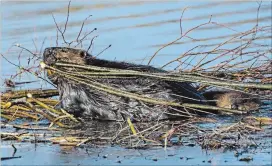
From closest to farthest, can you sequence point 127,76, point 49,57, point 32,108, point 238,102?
point 32,108
point 127,76
point 238,102
point 49,57

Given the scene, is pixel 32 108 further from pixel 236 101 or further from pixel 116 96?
pixel 236 101

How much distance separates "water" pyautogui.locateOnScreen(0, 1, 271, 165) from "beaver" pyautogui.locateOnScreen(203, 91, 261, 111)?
1246 millimetres

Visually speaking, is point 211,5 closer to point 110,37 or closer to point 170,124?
point 110,37

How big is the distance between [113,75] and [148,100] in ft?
1.54

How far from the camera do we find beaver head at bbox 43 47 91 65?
24.7 ft

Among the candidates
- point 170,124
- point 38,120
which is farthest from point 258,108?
point 38,120

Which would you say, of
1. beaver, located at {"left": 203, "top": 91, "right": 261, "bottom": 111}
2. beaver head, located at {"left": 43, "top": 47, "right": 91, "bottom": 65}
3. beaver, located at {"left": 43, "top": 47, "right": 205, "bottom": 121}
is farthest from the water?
beaver, located at {"left": 203, "top": 91, "right": 261, "bottom": 111}

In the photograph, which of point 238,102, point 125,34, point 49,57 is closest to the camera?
point 238,102

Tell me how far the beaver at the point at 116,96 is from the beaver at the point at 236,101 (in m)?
0.18

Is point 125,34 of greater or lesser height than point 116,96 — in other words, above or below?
above

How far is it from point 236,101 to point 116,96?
106cm

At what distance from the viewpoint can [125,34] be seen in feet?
38.5

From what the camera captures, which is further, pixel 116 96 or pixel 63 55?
pixel 63 55

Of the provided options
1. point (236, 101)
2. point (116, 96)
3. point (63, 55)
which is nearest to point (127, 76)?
point (116, 96)
